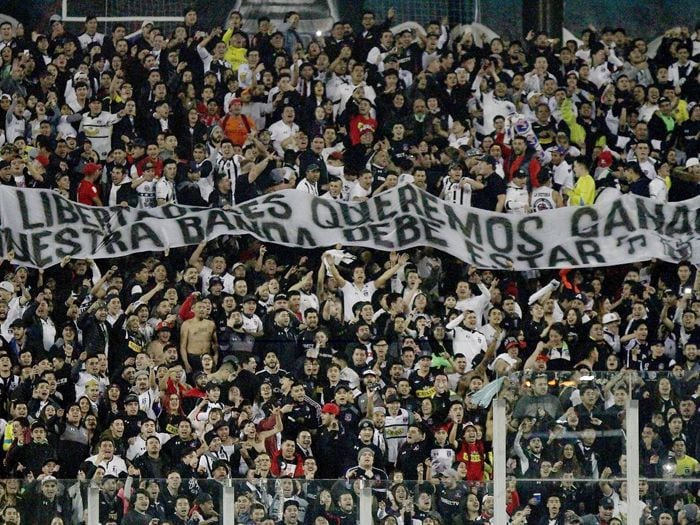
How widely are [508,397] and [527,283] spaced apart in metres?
7.10

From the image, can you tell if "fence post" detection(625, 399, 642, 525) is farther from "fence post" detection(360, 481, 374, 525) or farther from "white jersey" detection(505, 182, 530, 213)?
"white jersey" detection(505, 182, 530, 213)

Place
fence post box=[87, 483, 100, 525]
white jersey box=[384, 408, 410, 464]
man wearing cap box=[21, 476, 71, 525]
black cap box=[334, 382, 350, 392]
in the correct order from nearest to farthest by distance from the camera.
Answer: fence post box=[87, 483, 100, 525] → man wearing cap box=[21, 476, 71, 525] → white jersey box=[384, 408, 410, 464] → black cap box=[334, 382, 350, 392]

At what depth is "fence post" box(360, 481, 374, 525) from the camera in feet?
48.8

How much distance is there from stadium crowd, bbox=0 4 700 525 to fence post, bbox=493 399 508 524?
0.08m

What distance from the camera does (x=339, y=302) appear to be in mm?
20422

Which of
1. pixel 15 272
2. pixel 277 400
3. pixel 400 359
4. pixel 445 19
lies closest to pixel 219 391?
pixel 277 400

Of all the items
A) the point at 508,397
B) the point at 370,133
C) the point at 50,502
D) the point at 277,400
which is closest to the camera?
the point at 508,397

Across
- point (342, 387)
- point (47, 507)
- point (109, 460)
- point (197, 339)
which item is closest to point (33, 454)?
point (109, 460)

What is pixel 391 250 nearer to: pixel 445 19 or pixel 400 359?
pixel 400 359

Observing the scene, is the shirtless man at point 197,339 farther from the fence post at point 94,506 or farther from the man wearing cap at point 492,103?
the man wearing cap at point 492,103

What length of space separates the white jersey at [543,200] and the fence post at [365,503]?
7541 millimetres

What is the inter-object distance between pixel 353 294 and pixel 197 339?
1755 millimetres

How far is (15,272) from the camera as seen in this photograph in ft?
68.4

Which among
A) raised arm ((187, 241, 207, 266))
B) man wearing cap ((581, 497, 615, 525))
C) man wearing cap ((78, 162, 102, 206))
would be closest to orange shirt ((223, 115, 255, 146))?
man wearing cap ((78, 162, 102, 206))
